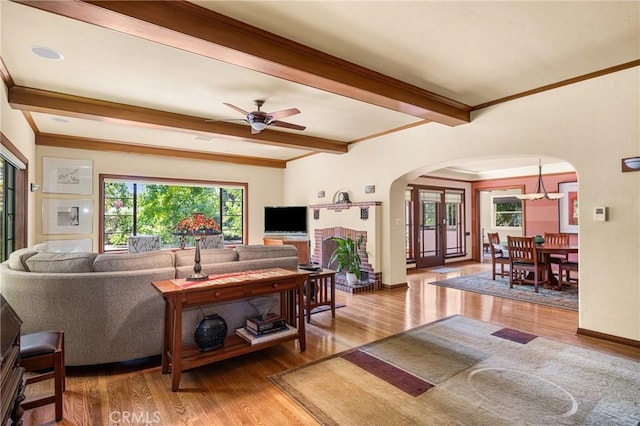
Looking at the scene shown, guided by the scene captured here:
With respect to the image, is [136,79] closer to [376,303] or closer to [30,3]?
[30,3]

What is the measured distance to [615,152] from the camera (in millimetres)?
3357

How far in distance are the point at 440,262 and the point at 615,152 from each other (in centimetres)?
562

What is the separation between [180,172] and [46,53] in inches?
167

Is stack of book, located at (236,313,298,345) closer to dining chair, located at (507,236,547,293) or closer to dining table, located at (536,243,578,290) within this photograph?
dining chair, located at (507,236,547,293)

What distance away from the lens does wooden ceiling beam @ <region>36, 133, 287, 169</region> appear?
5734 millimetres

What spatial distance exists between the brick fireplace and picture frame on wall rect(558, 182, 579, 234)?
4961mm

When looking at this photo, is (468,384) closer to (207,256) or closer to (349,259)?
(207,256)

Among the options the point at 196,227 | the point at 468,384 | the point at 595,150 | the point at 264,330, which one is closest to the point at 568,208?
the point at 595,150

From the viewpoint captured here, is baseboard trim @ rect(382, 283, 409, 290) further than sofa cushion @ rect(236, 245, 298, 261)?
Yes

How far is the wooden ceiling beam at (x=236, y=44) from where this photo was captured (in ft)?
6.93

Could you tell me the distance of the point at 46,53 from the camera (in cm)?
294

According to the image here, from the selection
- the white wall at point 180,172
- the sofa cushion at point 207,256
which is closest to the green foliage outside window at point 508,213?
the white wall at point 180,172

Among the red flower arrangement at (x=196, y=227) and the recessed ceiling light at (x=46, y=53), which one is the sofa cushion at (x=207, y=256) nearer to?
the red flower arrangement at (x=196, y=227)

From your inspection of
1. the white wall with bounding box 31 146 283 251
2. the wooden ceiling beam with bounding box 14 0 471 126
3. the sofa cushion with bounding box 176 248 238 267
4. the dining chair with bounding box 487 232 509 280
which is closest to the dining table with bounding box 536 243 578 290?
the dining chair with bounding box 487 232 509 280
